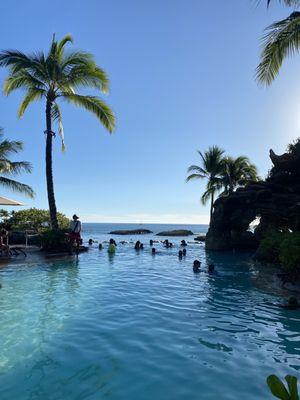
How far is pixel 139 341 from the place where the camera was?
7.17 m

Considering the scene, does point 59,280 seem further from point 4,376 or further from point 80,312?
point 4,376

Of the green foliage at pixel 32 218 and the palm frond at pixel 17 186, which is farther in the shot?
the green foliage at pixel 32 218

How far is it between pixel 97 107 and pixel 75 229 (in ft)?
27.1

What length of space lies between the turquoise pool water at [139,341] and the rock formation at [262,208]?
421 inches

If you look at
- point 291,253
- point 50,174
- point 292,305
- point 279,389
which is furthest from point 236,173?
point 279,389

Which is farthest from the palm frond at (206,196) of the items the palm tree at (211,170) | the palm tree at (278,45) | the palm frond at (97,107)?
the palm tree at (278,45)

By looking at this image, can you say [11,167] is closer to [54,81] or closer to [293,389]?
[54,81]

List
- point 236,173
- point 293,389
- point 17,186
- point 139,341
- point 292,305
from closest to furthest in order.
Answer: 1. point 293,389
2. point 139,341
3. point 292,305
4. point 17,186
5. point 236,173

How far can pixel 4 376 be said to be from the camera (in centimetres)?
549

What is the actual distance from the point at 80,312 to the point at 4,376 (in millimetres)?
3749

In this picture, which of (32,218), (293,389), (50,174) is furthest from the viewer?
(32,218)

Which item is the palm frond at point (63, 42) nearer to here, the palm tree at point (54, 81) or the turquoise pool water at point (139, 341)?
the palm tree at point (54, 81)

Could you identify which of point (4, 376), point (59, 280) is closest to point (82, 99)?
point (59, 280)

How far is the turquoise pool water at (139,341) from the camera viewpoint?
527 cm
